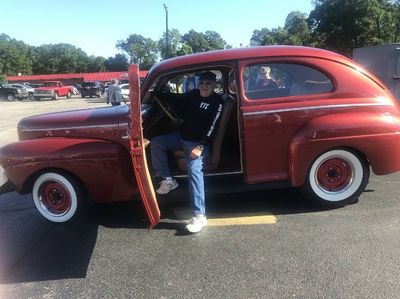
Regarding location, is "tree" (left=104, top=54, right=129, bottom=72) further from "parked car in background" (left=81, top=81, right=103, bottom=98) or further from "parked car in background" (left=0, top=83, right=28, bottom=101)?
"parked car in background" (left=0, top=83, right=28, bottom=101)

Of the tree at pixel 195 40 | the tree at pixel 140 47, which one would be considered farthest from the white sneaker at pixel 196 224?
the tree at pixel 140 47

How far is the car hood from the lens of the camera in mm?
4867

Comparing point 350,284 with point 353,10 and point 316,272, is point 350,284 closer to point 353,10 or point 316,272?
point 316,272

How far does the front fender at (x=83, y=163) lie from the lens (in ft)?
15.5

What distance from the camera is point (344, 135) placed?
4672mm

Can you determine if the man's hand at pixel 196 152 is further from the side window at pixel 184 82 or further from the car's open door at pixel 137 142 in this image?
the side window at pixel 184 82

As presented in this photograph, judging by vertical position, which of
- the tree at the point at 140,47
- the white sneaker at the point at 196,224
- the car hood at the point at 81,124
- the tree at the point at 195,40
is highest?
the tree at the point at 140,47

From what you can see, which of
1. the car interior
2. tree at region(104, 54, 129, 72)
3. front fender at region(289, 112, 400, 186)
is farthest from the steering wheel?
tree at region(104, 54, 129, 72)

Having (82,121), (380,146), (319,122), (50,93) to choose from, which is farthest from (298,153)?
(50,93)

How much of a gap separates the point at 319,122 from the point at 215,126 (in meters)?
1.06

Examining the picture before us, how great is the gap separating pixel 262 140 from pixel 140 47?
357ft

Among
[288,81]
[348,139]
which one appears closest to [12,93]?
[288,81]

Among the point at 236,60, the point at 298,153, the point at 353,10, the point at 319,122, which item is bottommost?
the point at 298,153

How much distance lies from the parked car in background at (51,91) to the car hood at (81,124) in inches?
1509
